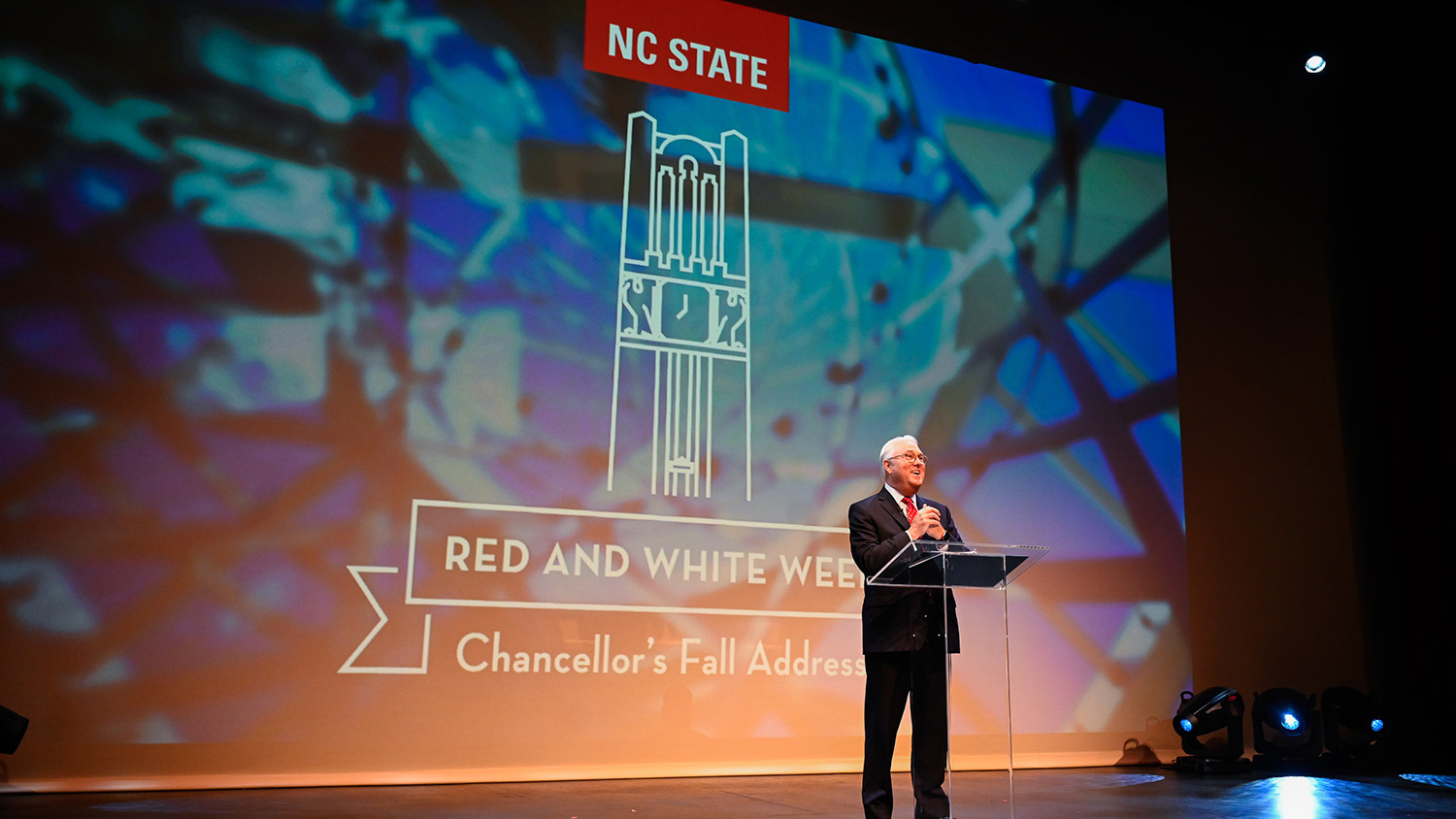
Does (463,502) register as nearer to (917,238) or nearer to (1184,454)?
(917,238)

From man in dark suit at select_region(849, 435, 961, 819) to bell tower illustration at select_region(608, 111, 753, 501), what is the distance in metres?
1.97

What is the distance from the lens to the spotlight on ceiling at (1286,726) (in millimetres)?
5884

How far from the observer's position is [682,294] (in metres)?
5.37

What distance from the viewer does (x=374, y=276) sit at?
16.1 ft

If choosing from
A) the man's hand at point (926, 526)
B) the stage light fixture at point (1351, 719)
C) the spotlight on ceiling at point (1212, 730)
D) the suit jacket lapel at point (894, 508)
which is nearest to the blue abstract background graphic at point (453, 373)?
the spotlight on ceiling at point (1212, 730)

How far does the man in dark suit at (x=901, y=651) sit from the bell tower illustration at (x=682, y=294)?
6.45ft

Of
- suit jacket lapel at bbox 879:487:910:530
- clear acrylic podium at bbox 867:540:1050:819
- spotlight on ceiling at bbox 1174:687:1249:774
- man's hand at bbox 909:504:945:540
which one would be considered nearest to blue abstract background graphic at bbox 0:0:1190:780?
spotlight on ceiling at bbox 1174:687:1249:774

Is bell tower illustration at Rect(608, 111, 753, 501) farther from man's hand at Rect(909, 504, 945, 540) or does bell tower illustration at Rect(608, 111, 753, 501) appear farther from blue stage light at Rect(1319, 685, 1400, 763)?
blue stage light at Rect(1319, 685, 1400, 763)

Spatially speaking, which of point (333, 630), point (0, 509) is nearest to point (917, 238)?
point (333, 630)

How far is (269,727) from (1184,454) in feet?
17.2

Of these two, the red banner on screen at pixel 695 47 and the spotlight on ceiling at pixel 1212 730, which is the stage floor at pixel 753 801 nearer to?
the spotlight on ceiling at pixel 1212 730

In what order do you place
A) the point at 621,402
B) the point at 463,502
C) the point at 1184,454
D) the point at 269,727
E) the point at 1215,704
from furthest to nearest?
the point at 1184,454 → the point at 1215,704 → the point at 621,402 → the point at 463,502 → the point at 269,727

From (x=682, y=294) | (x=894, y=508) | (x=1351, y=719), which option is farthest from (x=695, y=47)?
(x=1351, y=719)

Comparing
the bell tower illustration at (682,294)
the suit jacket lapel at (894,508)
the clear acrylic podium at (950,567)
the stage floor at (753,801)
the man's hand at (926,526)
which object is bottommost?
the stage floor at (753,801)
